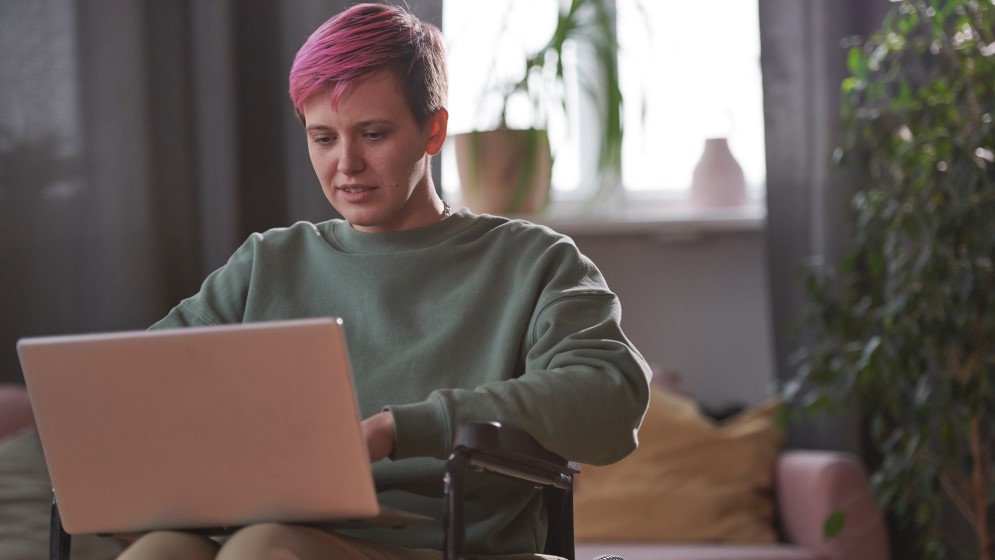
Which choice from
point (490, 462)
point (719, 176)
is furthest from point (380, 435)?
point (719, 176)

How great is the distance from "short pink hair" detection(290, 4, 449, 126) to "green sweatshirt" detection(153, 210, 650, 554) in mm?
184

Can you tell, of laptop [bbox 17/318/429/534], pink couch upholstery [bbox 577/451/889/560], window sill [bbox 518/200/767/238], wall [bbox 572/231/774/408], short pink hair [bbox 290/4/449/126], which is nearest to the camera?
laptop [bbox 17/318/429/534]

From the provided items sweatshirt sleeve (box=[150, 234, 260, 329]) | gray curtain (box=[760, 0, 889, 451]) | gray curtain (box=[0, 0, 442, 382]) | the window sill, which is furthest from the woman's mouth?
gray curtain (box=[760, 0, 889, 451])

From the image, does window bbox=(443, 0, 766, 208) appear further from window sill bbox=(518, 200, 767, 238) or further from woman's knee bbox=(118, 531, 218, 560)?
woman's knee bbox=(118, 531, 218, 560)

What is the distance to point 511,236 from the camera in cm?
158

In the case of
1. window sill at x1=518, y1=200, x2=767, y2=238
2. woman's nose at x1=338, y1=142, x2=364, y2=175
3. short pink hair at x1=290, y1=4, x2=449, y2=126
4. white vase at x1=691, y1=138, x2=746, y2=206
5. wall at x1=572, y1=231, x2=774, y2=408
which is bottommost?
wall at x1=572, y1=231, x2=774, y2=408

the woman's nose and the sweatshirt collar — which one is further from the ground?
the woman's nose

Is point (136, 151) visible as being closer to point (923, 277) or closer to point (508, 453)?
point (923, 277)

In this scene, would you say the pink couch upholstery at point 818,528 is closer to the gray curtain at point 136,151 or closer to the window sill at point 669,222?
the window sill at point 669,222

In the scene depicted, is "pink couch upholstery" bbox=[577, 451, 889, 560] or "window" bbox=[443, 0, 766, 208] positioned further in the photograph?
"window" bbox=[443, 0, 766, 208]

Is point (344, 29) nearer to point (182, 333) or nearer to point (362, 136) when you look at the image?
point (362, 136)

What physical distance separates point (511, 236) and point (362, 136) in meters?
0.23

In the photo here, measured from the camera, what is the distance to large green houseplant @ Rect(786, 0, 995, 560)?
2555 mm

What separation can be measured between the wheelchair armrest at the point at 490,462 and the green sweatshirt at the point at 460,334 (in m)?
0.03
